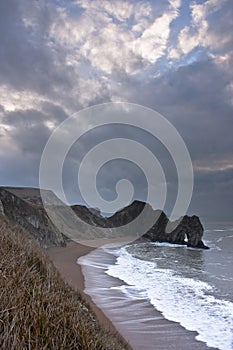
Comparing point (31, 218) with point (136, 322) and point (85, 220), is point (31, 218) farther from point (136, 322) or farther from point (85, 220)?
point (136, 322)

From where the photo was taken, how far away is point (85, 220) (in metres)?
67.2

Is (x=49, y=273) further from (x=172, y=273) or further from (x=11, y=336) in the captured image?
(x=172, y=273)

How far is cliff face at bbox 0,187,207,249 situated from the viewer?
126 ft

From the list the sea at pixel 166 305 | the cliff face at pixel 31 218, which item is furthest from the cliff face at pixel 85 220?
the sea at pixel 166 305

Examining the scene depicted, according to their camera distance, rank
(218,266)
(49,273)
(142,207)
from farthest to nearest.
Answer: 1. (142,207)
2. (218,266)
3. (49,273)

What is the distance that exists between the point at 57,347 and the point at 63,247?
3979cm

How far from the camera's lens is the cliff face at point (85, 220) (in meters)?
38.4

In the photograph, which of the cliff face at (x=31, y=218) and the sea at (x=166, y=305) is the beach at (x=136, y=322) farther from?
the cliff face at (x=31, y=218)

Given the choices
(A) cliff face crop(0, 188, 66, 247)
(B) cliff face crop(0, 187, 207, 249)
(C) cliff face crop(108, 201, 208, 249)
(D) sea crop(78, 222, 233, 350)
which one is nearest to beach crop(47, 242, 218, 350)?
(D) sea crop(78, 222, 233, 350)

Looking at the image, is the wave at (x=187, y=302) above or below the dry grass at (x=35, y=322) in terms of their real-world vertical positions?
below

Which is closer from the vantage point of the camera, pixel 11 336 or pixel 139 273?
pixel 11 336

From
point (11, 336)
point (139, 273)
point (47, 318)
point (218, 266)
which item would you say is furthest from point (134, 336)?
point (218, 266)

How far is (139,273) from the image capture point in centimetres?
2170

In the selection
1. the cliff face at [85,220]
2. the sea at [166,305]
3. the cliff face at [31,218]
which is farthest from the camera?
the cliff face at [85,220]
